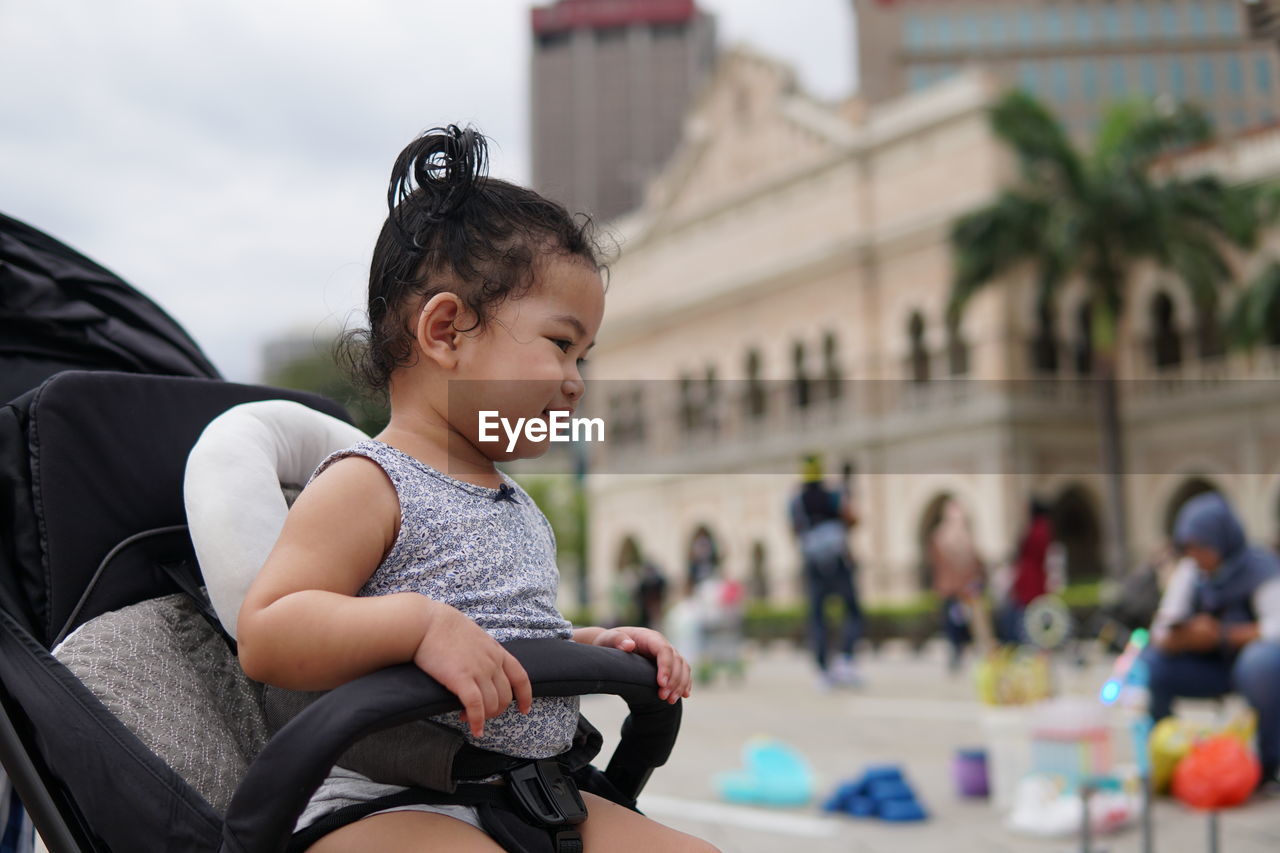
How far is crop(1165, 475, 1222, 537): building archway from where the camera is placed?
24.8m

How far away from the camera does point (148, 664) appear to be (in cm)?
148

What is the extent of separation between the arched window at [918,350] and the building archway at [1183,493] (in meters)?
5.56

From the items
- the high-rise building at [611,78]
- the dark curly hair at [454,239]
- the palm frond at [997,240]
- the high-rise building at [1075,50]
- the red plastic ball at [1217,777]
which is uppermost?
the high-rise building at [611,78]

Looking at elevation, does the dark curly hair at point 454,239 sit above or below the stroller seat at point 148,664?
above

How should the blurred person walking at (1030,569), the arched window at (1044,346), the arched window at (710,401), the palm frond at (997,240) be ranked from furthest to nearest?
the arched window at (710,401) < the arched window at (1044,346) < the palm frond at (997,240) < the blurred person walking at (1030,569)

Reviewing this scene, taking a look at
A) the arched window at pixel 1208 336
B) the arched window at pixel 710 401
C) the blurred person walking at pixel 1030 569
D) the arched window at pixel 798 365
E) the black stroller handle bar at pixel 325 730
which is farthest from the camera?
the arched window at pixel 710 401

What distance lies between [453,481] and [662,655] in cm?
32

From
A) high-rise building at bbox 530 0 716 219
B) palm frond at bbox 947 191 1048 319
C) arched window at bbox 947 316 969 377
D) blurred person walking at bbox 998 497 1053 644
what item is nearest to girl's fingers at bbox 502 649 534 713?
blurred person walking at bbox 998 497 1053 644

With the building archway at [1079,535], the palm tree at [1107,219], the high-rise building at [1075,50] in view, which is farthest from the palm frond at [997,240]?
the high-rise building at [1075,50]

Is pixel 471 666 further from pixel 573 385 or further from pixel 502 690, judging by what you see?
pixel 573 385

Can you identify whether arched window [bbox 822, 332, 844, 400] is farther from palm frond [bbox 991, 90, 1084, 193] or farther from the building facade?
palm frond [bbox 991, 90, 1084, 193]

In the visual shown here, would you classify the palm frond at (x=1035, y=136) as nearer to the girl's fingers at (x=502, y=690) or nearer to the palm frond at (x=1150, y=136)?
the palm frond at (x=1150, y=136)

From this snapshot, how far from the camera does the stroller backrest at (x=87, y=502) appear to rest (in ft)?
5.21

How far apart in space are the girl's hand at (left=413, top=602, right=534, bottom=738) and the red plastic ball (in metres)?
2.89
